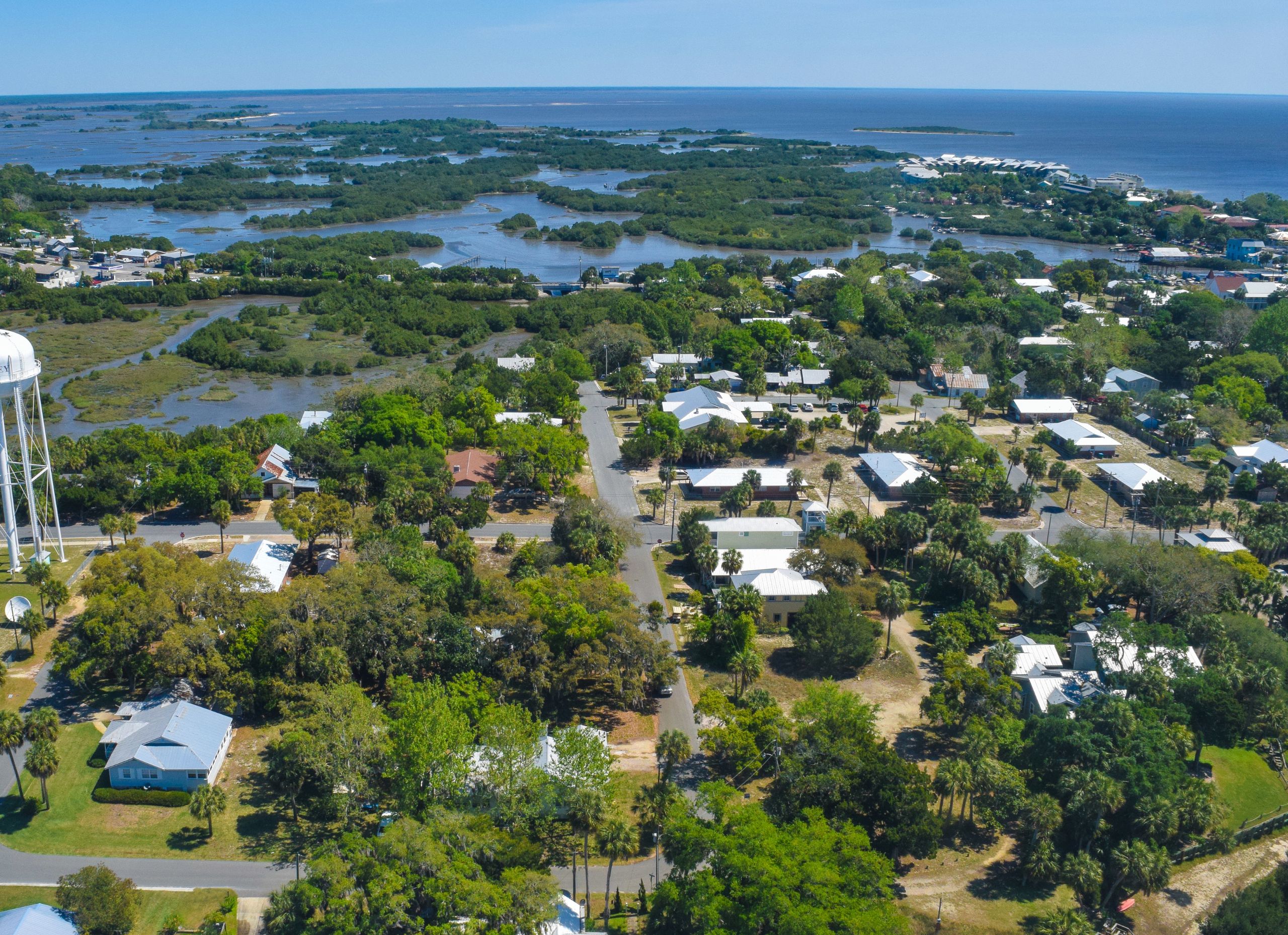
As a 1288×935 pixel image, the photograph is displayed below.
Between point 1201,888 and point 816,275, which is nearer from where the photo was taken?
point 1201,888

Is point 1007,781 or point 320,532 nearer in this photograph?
point 1007,781

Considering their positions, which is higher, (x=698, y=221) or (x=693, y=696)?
(x=698, y=221)

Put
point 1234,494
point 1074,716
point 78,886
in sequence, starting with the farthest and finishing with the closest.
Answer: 1. point 1234,494
2. point 1074,716
3. point 78,886

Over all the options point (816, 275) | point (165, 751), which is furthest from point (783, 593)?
point (816, 275)

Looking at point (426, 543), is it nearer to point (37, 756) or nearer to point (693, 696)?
point (693, 696)

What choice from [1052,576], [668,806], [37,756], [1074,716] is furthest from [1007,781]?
[37,756]

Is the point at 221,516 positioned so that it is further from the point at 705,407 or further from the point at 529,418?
the point at 705,407

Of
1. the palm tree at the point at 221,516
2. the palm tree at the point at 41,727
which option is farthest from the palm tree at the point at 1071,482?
the palm tree at the point at 41,727
